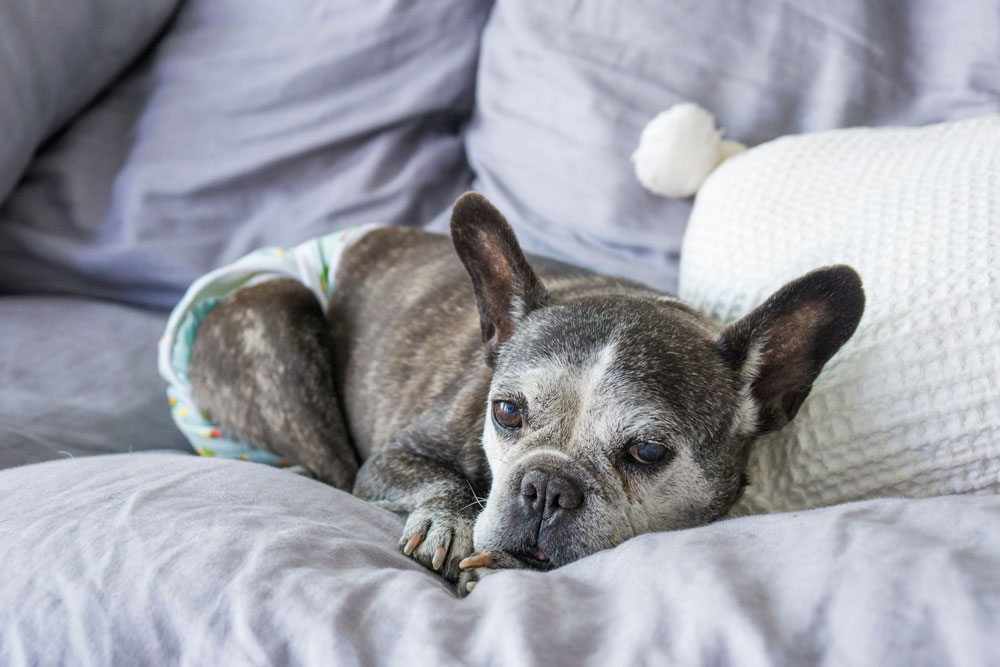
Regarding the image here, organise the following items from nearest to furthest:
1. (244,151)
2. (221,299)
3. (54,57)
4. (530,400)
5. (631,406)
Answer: (631,406), (530,400), (221,299), (54,57), (244,151)

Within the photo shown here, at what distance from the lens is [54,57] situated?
108 inches

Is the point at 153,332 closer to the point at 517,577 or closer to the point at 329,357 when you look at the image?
the point at 329,357

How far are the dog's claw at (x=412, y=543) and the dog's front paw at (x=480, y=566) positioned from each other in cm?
12

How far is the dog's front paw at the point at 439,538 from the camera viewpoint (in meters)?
1.60

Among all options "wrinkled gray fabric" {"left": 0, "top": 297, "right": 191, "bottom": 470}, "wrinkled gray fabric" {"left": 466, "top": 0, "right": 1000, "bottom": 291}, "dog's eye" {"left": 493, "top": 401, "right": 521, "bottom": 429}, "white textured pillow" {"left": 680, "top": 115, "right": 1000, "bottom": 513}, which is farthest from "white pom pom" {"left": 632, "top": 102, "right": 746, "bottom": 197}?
"wrinkled gray fabric" {"left": 0, "top": 297, "right": 191, "bottom": 470}

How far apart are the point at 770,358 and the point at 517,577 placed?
79 centimetres

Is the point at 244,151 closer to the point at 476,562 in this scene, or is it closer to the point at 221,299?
the point at 221,299

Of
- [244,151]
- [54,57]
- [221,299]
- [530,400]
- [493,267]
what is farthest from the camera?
[244,151]

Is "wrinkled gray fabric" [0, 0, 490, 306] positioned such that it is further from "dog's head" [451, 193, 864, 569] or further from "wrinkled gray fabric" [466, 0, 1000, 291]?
"dog's head" [451, 193, 864, 569]

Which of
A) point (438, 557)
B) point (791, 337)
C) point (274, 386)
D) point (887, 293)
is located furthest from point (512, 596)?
point (274, 386)

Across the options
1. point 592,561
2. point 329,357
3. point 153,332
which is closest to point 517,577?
point 592,561

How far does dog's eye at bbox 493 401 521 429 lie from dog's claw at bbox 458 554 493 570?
1.11 ft

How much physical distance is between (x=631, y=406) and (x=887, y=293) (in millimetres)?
574

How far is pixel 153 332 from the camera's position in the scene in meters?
2.85
